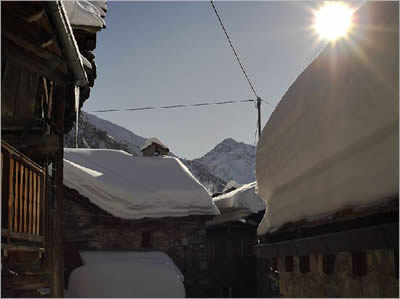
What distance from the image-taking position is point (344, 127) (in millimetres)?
3861

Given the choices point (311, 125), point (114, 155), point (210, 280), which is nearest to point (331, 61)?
point (311, 125)

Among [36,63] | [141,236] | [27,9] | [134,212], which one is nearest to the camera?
[27,9]

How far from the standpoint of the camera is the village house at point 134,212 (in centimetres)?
1392

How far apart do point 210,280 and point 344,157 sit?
16354 mm

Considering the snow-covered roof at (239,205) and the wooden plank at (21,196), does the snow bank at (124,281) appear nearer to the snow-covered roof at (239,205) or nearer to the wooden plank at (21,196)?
the wooden plank at (21,196)

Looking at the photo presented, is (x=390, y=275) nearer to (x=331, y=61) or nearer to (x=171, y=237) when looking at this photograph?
(x=331, y=61)

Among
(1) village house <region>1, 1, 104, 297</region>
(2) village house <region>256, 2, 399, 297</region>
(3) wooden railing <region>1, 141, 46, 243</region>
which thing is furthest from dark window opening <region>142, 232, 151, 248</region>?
(2) village house <region>256, 2, 399, 297</region>

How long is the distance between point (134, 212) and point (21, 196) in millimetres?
8474

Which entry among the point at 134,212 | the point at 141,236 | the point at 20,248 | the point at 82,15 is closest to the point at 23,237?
the point at 20,248

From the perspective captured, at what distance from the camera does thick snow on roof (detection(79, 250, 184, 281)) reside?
13.2 m

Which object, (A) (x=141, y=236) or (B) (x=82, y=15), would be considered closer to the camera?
A: (B) (x=82, y=15)

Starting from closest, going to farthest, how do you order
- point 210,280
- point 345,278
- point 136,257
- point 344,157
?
point 344,157, point 345,278, point 136,257, point 210,280

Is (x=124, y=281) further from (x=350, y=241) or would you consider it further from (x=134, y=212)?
(x=350, y=241)

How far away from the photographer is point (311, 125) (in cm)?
466
